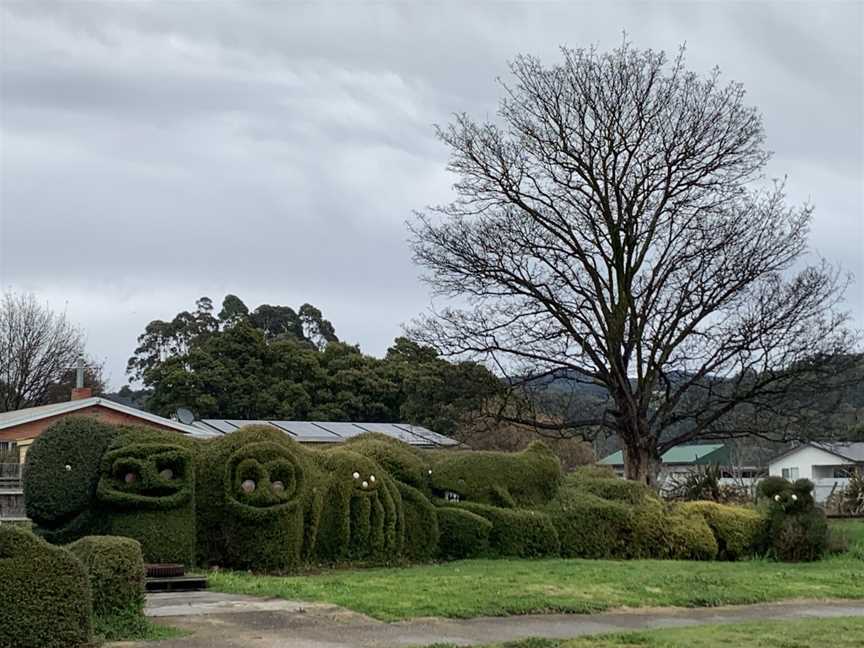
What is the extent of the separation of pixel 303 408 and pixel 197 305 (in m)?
20.4

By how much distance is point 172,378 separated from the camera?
42219 millimetres

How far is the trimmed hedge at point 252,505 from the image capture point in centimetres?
1415

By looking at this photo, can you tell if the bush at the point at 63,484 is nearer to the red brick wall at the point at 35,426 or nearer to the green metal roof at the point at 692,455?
the red brick wall at the point at 35,426

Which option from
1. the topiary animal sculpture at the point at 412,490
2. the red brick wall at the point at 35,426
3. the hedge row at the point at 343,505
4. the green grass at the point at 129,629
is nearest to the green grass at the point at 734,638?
the green grass at the point at 129,629

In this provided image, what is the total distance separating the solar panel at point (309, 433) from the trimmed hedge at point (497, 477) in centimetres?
1217

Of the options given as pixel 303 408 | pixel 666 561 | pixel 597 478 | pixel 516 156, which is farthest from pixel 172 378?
pixel 666 561

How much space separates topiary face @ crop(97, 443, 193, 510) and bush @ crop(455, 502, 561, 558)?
4.96 meters

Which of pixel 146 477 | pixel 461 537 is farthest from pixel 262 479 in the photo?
pixel 461 537

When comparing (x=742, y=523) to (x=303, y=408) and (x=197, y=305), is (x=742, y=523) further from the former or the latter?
(x=197, y=305)

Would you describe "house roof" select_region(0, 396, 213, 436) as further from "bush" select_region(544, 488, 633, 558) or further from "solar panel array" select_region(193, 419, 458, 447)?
"bush" select_region(544, 488, 633, 558)

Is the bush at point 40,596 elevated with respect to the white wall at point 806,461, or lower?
lower

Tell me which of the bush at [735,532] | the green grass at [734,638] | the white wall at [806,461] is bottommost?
the green grass at [734,638]

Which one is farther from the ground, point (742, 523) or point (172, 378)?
point (172, 378)

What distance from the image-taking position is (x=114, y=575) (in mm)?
8938
